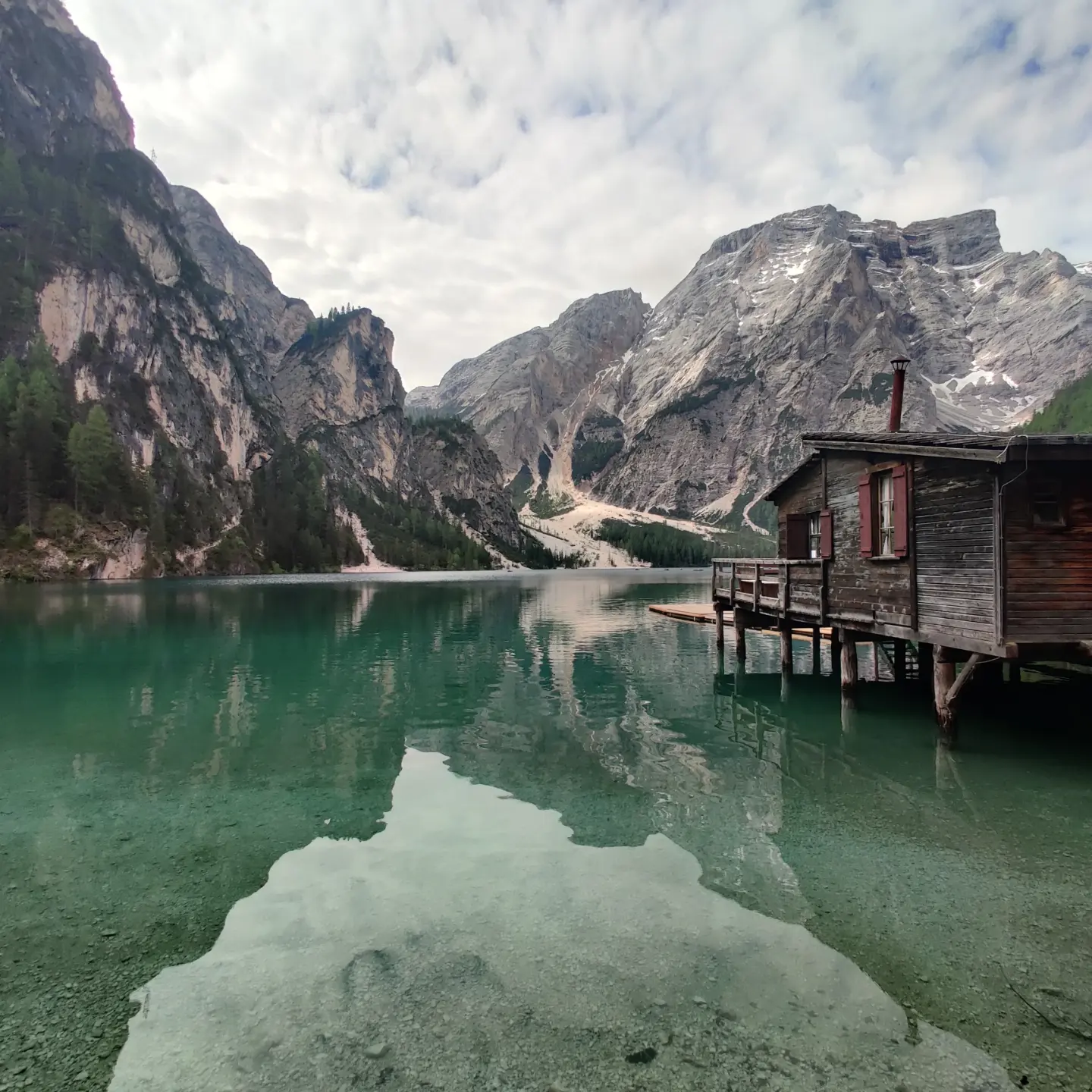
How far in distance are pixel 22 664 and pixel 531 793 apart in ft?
92.2

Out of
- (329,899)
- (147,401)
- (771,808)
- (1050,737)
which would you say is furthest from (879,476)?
(147,401)

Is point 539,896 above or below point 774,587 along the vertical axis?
below

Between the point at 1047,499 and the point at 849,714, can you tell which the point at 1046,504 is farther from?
the point at 849,714

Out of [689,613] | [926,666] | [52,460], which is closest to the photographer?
[926,666]

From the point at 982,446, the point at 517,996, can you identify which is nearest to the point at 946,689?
the point at 982,446

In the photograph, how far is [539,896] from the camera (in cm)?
968

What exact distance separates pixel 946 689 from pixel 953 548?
12.3 feet

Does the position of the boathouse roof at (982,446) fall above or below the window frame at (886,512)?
above

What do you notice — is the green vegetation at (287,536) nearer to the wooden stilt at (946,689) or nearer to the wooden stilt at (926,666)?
the wooden stilt at (926,666)

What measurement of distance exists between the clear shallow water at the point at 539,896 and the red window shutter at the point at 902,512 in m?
5.15

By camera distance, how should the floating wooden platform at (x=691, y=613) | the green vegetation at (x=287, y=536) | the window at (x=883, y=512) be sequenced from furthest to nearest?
the green vegetation at (x=287, y=536) < the floating wooden platform at (x=691, y=613) < the window at (x=883, y=512)

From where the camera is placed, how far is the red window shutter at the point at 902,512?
1853cm

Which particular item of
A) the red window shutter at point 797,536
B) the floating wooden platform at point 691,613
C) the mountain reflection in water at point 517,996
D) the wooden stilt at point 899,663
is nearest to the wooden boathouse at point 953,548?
the red window shutter at point 797,536

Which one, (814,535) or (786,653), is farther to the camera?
(786,653)
